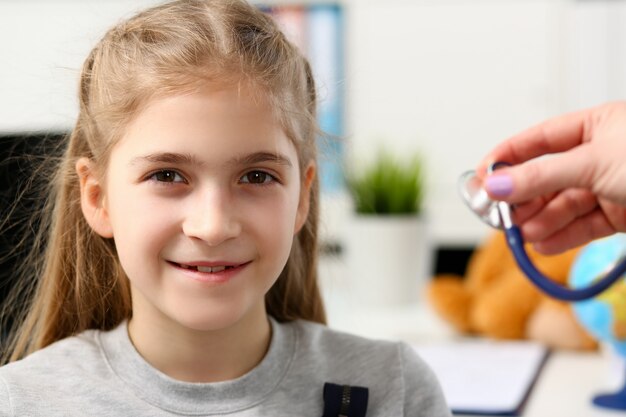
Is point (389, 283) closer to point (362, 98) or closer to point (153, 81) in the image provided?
point (153, 81)

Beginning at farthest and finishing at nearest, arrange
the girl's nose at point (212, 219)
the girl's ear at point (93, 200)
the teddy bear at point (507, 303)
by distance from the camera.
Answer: the teddy bear at point (507, 303) < the girl's ear at point (93, 200) < the girl's nose at point (212, 219)

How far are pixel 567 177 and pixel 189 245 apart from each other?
356 millimetres

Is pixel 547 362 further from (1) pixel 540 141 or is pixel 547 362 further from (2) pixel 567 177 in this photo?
(2) pixel 567 177

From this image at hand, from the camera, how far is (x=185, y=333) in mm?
873

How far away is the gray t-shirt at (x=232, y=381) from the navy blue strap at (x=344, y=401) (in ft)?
0.04

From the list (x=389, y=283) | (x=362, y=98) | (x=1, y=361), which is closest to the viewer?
(x=1, y=361)

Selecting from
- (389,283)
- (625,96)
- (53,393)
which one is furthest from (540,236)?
(625,96)

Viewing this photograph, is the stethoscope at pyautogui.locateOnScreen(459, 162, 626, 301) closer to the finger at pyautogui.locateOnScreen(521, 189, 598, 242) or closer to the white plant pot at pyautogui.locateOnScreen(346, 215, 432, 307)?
the finger at pyautogui.locateOnScreen(521, 189, 598, 242)

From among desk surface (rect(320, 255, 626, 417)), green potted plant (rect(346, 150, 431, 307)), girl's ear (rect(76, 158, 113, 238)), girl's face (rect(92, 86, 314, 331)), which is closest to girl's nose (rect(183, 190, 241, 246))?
girl's face (rect(92, 86, 314, 331))

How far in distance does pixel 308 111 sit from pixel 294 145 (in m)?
0.05

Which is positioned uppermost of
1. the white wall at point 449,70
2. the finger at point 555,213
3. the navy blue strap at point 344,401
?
the finger at point 555,213

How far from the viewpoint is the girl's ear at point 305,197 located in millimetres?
924

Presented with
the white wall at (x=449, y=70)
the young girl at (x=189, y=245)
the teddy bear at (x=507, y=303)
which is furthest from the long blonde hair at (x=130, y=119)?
the white wall at (x=449, y=70)

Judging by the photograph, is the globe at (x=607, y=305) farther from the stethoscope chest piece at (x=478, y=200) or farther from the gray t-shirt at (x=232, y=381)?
the gray t-shirt at (x=232, y=381)
